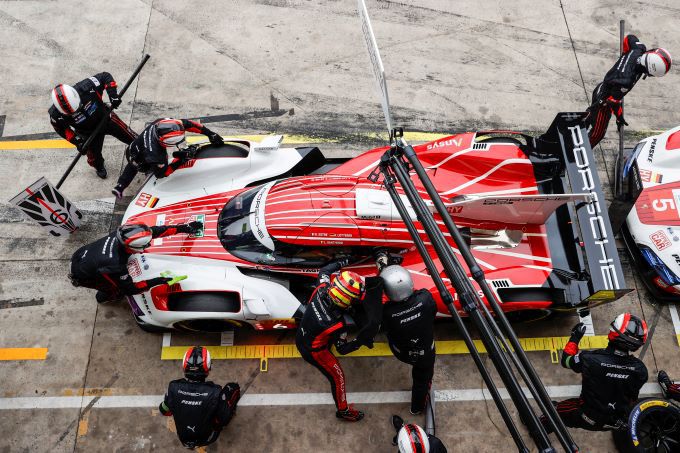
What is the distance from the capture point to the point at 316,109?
780cm

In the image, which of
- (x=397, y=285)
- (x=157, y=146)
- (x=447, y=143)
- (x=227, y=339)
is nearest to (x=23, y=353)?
(x=227, y=339)

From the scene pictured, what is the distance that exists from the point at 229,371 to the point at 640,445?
4.13 meters

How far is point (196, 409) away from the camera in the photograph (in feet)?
16.0

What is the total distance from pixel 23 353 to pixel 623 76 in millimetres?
7543

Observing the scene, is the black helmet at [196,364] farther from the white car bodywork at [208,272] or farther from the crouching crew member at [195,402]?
the white car bodywork at [208,272]

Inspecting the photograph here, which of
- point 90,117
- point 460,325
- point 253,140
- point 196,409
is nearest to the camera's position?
point 460,325

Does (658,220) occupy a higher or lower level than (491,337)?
lower

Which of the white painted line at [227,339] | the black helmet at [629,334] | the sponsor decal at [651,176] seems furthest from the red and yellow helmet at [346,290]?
the sponsor decal at [651,176]

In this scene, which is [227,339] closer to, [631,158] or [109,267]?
[109,267]

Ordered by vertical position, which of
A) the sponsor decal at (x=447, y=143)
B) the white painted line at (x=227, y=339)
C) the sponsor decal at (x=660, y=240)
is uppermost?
the sponsor decal at (x=447, y=143)

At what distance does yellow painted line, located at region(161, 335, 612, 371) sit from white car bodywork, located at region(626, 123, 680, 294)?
1.32m

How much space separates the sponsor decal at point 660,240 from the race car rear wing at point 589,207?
954mm

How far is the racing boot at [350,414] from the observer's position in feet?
18.2

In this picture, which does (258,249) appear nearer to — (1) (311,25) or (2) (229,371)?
(2) (229,371)
